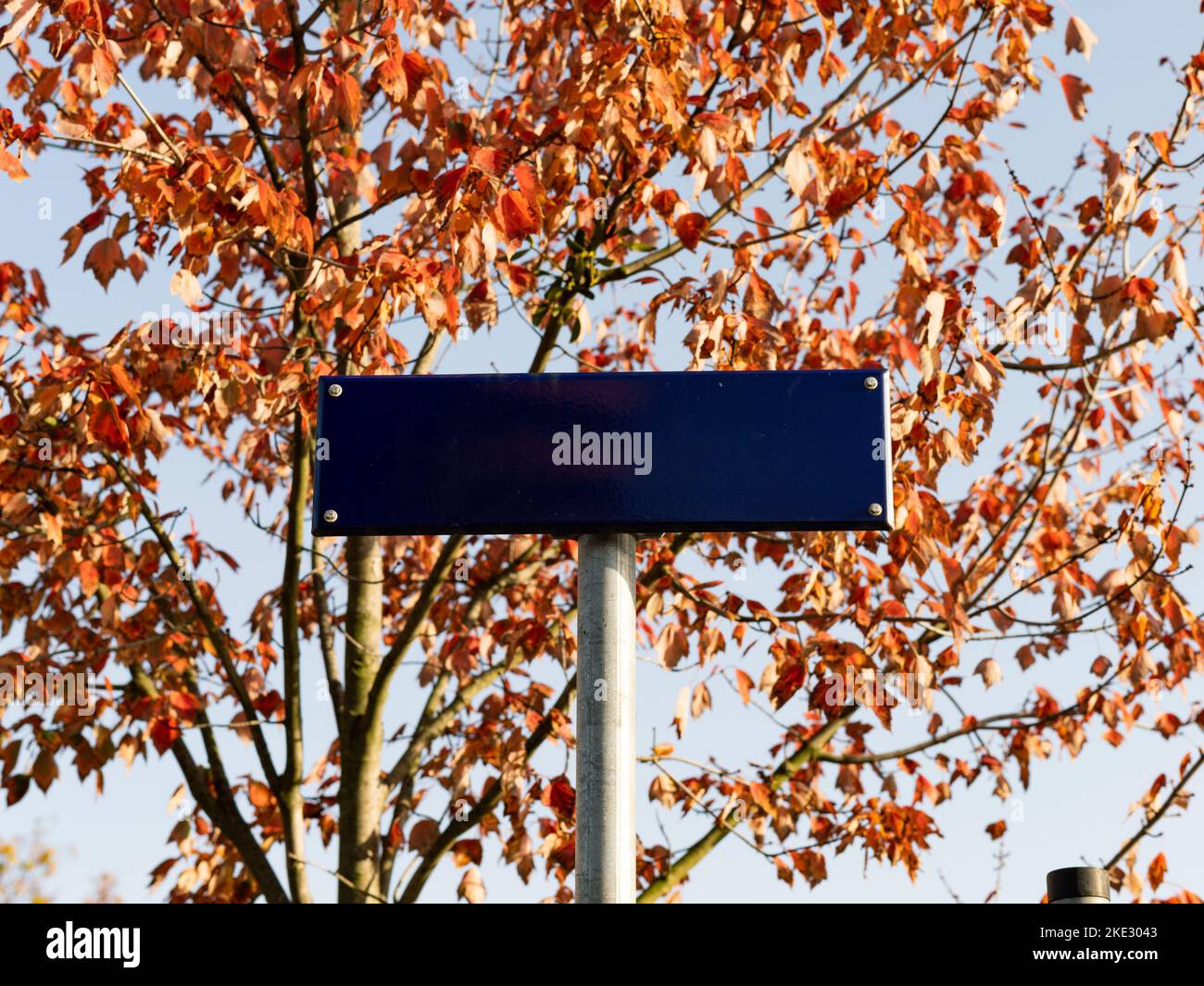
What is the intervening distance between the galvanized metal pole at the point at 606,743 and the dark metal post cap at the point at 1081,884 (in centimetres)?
65

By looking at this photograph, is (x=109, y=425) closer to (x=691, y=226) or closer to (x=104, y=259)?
(x=104, y=259)

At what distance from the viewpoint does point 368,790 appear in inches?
239

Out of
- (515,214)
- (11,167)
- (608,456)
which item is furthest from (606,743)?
(11,167)

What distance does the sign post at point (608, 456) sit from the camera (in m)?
2.21

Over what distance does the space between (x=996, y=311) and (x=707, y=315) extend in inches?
49.5

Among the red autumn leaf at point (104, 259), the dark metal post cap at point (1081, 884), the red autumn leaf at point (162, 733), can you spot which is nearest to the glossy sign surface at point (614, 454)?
the dark metal post cap at point (1081, 884)

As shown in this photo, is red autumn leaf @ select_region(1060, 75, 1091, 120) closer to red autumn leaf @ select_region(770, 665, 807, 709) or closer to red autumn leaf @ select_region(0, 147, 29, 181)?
red autumn leaf @ select_region(770, 665, 807, 709)

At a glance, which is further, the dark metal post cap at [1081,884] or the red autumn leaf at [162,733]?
the red autumn leaf at [162,733]

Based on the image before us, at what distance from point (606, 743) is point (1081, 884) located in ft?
2.44

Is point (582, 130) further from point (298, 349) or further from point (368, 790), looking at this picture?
point (368, 790)

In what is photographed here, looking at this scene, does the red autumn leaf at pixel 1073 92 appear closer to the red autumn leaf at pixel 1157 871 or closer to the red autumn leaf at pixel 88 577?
the red autumn leaf at pixel 1157 871

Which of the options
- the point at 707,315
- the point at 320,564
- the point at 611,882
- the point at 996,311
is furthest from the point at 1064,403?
the point at 611,882

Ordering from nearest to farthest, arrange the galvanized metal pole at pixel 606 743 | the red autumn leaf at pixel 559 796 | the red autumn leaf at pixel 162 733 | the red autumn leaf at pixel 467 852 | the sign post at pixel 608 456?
the galvanized metal pole at pixel 606 743 < the sign post at pixel 608 456 < the red autumn leaf at pixel 559 796 < the red autumn leaf at pixel 162 733 < the red autumn leaf at pixel 467 852
